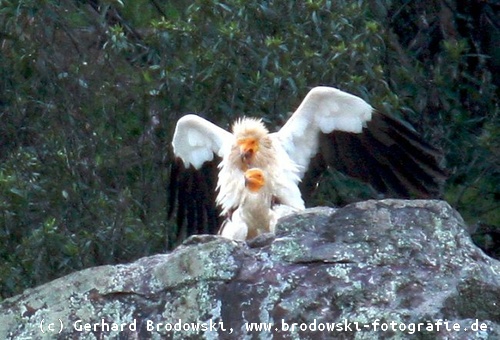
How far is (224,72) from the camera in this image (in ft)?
22.3

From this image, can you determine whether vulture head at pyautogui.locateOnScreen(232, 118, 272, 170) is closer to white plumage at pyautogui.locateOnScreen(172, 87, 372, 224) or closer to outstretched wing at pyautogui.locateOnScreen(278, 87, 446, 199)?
white plumage at pyautogui.locateOnScreen(172, 87, 372, 224)

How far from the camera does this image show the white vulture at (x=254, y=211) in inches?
254

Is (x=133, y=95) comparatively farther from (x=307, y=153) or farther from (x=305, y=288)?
(x=305, y=288)

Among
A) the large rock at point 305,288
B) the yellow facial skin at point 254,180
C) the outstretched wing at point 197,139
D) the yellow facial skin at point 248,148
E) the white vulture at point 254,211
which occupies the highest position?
the outstretched wing at point 197,139

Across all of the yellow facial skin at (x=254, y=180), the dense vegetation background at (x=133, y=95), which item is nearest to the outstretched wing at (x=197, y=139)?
the dense vegetation background at (x=133, y=95)

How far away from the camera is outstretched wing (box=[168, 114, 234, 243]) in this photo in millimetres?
7117

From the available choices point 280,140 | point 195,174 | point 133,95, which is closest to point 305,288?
point 280,140

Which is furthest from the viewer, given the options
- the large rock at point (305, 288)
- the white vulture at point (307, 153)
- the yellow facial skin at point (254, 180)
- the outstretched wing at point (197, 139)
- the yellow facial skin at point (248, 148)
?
the outstretched wing at point (197, 139)

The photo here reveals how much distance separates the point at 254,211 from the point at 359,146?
3.41ft

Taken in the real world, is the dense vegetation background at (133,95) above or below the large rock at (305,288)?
above

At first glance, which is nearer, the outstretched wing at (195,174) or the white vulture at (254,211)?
the white vulture at (254,211)

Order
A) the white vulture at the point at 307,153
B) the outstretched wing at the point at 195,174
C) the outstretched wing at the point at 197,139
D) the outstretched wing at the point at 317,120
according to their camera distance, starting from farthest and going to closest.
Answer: the outstretched wing at the point at 195,174 → the outstretched wing at the point at 197,139 → the outstretched wing at the point at 317,120 → the white vulture at the point at 307,153

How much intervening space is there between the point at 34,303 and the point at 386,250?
3.80 feet

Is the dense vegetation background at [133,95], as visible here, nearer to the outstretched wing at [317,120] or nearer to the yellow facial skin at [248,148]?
the outstretched wing at [317,120]
